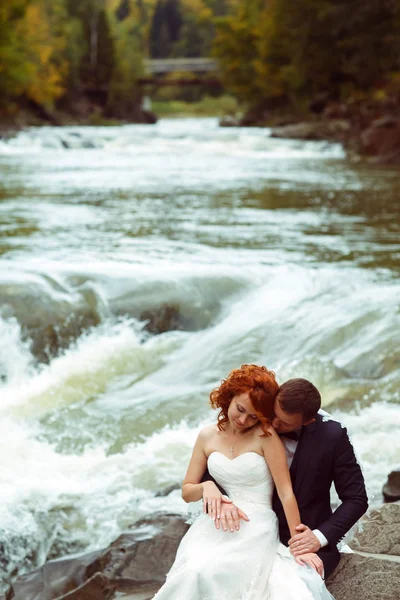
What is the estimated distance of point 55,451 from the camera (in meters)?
6.17

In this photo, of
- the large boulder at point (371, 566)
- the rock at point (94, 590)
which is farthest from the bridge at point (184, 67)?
the large boulder at point (371, 566)

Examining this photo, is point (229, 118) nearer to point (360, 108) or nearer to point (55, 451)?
point (360, 108)

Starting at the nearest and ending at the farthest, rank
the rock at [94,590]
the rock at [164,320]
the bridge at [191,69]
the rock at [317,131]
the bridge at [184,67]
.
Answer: the rock at [94,590] → the rock at [164,320] → the rock at [317,131] → the bridge at [191,69] → the bridge at [184,67]

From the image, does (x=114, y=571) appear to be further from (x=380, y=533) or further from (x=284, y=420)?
(x=284, y=420)

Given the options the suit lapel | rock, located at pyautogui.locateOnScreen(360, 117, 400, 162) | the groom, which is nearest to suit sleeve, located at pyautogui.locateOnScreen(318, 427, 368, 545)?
the groom

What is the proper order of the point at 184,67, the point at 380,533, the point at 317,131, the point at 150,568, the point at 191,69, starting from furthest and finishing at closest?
the point at 184,67 → the point at 191,69 → the point at 317,131 → the point at 150,568 → the point at 380,533

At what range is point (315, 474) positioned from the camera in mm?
3354

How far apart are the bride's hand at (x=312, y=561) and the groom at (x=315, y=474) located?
3cm

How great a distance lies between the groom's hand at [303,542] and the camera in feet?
10.6

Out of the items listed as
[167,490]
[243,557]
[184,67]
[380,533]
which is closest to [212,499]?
[243,557]

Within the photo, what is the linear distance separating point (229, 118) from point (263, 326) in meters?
45.7

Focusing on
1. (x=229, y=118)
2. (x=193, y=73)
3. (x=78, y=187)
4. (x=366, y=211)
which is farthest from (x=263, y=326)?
(x=193, y=73)

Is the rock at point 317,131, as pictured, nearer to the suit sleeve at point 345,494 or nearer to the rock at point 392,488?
the rock at point 392,488

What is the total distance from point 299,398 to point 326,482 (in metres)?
0.41
